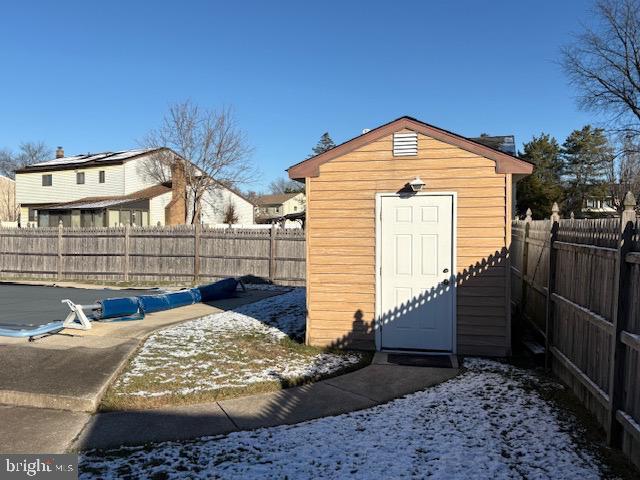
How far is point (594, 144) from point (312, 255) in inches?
1720

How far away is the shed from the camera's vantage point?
7031mm

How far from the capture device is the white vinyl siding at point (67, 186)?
104 feet

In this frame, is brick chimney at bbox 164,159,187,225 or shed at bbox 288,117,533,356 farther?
brick chimney at bbox 164,159,187,225

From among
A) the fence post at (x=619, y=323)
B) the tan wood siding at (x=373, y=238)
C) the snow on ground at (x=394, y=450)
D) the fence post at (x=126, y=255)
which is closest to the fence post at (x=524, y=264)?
the tan wood siding at (x=373, y=238)

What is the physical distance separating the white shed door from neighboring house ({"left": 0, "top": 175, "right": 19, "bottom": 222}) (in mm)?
52366

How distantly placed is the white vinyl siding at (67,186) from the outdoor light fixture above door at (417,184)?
2822cm

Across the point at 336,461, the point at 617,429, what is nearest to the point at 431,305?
the point at 617,429

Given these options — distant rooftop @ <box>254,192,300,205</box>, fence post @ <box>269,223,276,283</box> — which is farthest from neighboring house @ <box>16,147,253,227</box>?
distant rooftop @ <box>254,192,300,205</box>

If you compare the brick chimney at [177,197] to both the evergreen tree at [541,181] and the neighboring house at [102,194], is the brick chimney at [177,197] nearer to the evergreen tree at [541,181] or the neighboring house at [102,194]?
the neighboring house at [102,194]

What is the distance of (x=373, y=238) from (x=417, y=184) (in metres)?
1.05

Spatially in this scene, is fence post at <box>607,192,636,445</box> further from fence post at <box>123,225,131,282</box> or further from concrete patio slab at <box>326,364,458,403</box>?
fence post at <box>123,225,131,282</box>

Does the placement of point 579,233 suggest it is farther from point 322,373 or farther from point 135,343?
point 135,343

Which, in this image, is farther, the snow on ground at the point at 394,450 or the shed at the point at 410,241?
the shed at the point at 410,241

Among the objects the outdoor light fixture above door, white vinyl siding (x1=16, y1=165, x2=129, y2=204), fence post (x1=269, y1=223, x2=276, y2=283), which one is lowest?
fence post (x1=269, y1=223, x2=276, y2=283)
